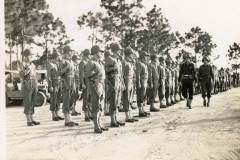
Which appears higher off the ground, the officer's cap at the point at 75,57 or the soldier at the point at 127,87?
the officer's cap at the point at 75,57

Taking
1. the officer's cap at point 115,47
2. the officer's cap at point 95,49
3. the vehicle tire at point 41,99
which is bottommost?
the vehicle tire at point 41,99

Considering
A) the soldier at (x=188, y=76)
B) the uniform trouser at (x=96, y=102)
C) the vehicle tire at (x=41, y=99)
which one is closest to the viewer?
the uniform trouser at (x=96, y=102)

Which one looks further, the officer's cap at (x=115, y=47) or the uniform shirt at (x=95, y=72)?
the officer's cap at (x=115, y=47)

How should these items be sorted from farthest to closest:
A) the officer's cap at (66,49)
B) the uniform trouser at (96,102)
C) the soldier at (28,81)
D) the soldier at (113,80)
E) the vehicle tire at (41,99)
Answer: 1. the vehicle tire at (41,99)
2. the officer's cap at (66,49)
3. the soldier at (28,81)
4. the soldier at (113,80)
5. the uniform trouser at (96,102)

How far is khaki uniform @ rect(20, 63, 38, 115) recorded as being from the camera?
30.3 feet

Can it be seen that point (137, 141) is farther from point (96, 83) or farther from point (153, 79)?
point (153, 79)

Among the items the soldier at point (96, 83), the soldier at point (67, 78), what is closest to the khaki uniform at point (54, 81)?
the soldier at point (67, 78)

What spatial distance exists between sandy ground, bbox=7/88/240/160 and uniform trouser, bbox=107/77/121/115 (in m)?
0.38

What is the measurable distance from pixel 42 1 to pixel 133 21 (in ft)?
17.1

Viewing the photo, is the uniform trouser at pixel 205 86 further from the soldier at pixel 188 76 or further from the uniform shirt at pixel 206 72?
the soldier at pixel 188 76

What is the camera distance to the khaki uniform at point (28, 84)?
924cm

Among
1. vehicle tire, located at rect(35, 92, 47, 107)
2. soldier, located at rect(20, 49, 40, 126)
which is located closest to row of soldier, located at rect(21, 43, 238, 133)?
soldier, located at rect(20, 49, 40, 126)

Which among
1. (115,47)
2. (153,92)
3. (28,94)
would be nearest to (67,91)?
(28,94)

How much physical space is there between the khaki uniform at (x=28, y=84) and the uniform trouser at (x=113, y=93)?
1.49 meters
